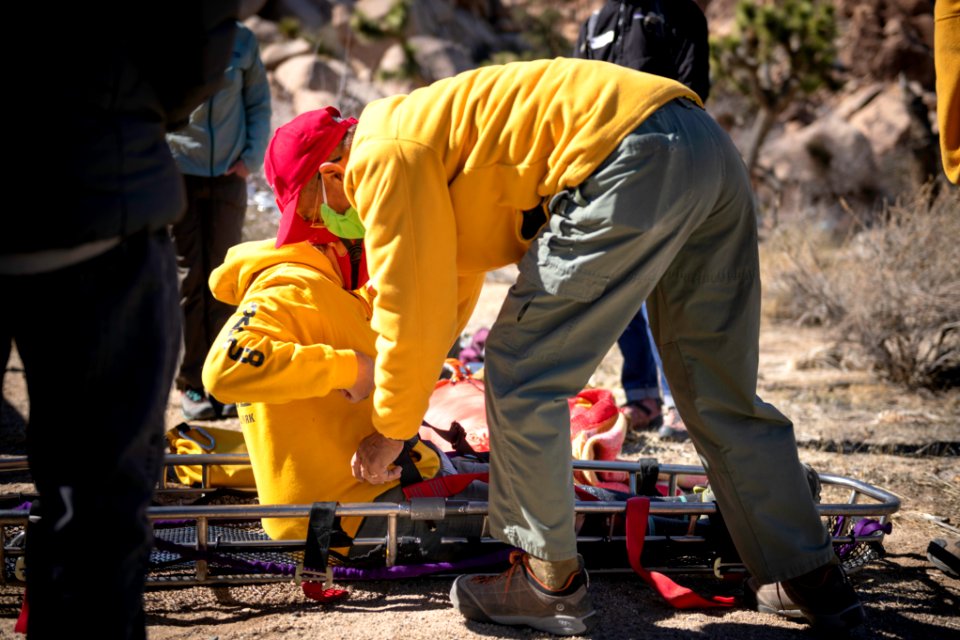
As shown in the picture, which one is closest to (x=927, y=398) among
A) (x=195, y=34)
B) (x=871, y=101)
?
(x=195, y=34)

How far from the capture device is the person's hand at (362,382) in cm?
259

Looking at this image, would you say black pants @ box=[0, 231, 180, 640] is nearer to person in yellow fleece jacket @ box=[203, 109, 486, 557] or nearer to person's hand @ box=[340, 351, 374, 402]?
person in yellow fleece jacket @ box=[203, 109, 486, 557]

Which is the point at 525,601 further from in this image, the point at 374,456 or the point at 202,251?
the point at 202,251

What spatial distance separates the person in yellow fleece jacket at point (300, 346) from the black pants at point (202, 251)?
2055 millimetres

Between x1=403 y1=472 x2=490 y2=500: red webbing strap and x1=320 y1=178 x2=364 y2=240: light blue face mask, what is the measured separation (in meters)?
0.80

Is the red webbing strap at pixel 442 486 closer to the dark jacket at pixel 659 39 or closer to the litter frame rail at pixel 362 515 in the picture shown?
the litter frame rail at pixel 362 515

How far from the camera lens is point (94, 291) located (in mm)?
1532

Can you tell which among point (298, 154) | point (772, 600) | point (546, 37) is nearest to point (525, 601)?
point (772, 600)

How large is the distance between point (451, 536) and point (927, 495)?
2.16 m

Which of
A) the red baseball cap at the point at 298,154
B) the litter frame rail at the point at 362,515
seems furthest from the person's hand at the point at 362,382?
the red baseball cap at the point at 298,154

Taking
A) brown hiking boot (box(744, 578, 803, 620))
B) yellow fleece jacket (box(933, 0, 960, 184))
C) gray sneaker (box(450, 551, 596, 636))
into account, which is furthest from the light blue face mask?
yellow fleece jacket (box(933, 0, 960, 184))

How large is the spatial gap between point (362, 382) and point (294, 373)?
23cm

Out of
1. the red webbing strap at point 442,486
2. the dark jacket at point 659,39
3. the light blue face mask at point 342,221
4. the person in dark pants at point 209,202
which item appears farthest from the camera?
the person in dark pants at point 209,202

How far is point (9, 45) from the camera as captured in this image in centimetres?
146
